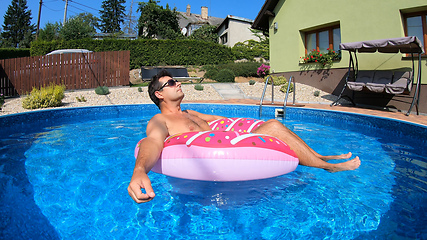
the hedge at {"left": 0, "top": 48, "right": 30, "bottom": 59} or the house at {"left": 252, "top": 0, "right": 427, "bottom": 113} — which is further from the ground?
the hedge at {"left": 0, "top": 48, "right": 30, "bottom": 59}

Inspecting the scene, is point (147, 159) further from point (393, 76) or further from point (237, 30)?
point (237, 30)

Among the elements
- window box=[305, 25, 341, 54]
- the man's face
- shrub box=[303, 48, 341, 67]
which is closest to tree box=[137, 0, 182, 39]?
window box=[305, 25, 341, 54]

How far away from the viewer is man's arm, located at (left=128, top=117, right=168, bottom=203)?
4.15 ft

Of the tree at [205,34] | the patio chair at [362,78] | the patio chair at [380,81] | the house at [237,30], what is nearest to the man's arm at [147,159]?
the patio chair at [380,81]

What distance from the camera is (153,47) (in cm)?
2008

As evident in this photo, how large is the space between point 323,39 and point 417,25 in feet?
11.6

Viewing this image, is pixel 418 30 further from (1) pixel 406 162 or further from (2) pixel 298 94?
(1) pixel 406 162

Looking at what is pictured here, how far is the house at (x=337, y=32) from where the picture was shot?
25.3 feet

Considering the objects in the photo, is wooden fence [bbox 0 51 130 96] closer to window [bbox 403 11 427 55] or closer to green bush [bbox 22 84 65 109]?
green bush [bbox 22 84 65 109]

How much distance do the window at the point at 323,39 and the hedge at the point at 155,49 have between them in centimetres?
1115

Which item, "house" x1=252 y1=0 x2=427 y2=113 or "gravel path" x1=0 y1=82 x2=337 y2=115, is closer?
"house" x1=252 y1=0 x2=427 y2=113

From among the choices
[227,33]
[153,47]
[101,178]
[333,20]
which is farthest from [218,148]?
[227,33]

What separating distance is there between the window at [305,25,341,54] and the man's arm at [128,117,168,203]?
997 centimetres

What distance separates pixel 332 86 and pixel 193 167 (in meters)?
9.34
